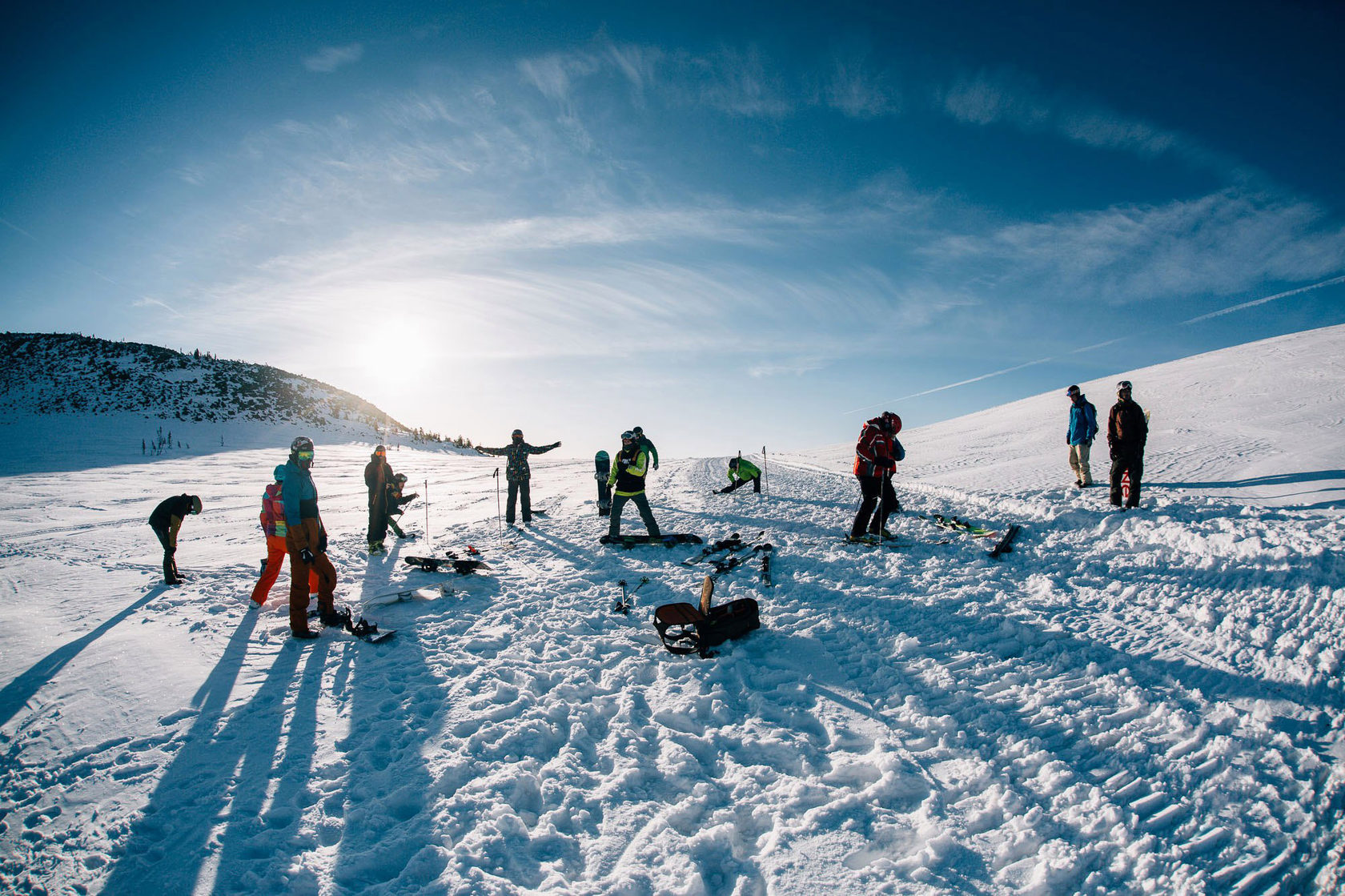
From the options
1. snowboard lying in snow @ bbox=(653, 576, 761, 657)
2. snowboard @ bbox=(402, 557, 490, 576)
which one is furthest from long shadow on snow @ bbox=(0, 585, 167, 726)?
snowboard lying in snow @ bbox=(653, 576, 761, 657)

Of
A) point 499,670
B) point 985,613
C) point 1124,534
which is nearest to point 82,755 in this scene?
point 499,670

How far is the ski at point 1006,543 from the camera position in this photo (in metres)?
8.41

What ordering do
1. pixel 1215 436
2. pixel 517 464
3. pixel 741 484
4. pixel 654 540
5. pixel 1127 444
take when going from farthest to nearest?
pixel 741 484
pixel 1215 436
pixel 517 464
pixel 654 540
pixel 1127 444

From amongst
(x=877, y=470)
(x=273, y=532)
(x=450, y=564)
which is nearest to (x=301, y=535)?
(x=273, y=532)

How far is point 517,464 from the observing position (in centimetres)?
1369

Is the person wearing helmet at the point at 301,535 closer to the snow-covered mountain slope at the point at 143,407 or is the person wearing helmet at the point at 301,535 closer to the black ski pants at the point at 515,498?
the black ski pants at the point at 515,498

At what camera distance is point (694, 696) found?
4836 mm

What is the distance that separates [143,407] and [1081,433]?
59.8 metres

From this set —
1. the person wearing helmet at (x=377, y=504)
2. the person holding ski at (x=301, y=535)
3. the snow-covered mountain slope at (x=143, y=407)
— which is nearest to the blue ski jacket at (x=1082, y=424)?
the person holding ski at (x=301, y=535)

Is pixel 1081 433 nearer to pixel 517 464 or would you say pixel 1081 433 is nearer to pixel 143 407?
pixel 517 464

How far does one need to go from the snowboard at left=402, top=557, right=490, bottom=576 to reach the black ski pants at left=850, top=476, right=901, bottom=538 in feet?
23.0

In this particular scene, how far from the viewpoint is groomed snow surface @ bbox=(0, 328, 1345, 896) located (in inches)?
117

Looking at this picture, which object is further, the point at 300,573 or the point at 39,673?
the point at 300,573

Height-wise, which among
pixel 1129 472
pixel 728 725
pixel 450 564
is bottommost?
pixel 728 725
